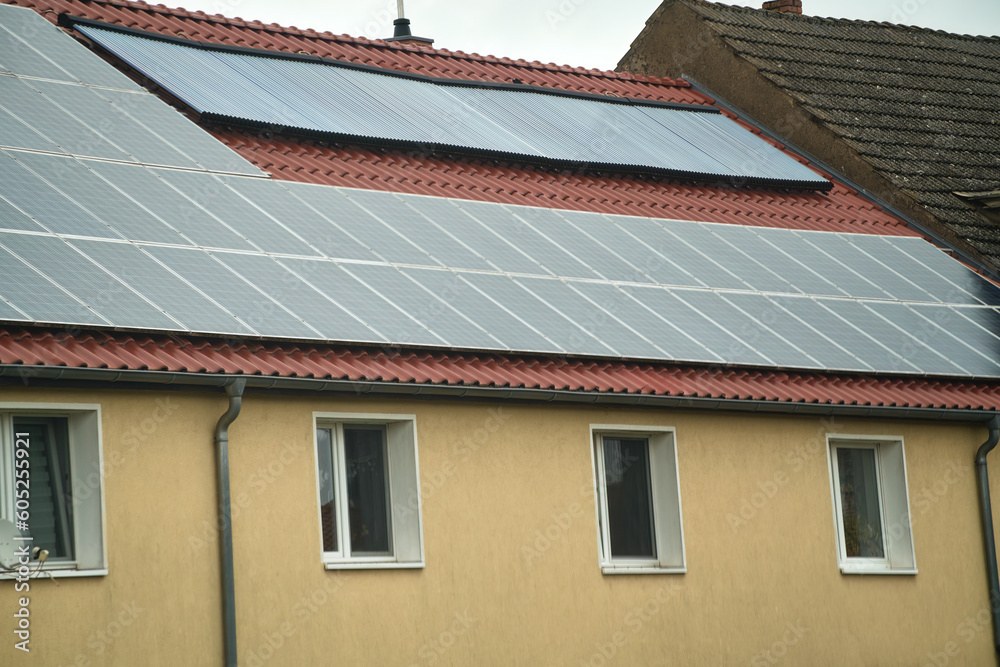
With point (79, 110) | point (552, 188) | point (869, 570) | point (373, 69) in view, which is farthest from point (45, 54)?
point (869, 570)

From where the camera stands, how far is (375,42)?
68.9 ft

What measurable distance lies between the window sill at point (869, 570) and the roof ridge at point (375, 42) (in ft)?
31.3

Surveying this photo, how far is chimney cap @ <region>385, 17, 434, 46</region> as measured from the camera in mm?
23109

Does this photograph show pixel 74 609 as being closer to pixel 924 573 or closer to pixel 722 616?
pixel 722 616

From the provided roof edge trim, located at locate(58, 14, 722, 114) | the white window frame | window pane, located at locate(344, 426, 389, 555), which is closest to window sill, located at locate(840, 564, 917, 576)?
window pane, located at locate(344, 426, 389, 555)

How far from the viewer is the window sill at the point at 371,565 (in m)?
12.9

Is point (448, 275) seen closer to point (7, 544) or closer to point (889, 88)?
point (7, 544)

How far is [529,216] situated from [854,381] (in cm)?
418

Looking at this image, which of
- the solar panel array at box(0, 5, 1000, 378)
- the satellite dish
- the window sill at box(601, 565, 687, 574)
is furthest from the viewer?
the window sill at box(601, 565, 687, 574)

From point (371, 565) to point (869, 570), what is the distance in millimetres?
6238

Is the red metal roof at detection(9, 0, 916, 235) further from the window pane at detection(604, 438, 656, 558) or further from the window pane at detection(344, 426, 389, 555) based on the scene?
the window pane at detection(604, 438, 656, 558)

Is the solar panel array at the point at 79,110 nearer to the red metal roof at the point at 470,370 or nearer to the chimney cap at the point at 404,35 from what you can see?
the red metal roof at the point at 470,370

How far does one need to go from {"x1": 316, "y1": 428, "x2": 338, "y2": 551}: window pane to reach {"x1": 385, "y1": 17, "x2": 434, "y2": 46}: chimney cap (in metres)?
10.8

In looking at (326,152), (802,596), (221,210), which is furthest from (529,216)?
(802,596)
